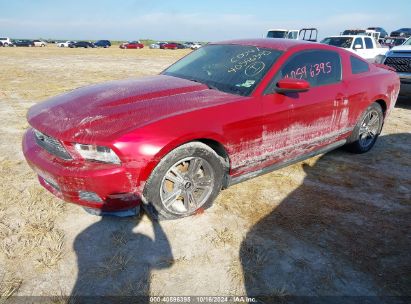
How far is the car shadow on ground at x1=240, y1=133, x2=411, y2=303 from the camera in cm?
242

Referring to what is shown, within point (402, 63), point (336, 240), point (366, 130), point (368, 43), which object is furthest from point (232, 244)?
point (368, 43)

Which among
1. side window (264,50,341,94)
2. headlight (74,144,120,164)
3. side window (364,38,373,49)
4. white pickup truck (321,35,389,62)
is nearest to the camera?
headlight (74,144,120,164)

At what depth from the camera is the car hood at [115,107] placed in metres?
2.62

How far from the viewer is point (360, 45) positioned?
13547 millimetres

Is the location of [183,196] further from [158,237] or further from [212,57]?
[212,57]

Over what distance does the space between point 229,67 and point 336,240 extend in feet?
7.02

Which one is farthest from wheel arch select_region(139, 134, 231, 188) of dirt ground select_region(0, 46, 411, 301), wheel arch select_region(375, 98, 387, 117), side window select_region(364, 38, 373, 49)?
side window select_region(364, 38, 373, 49)

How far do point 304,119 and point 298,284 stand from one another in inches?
75.4

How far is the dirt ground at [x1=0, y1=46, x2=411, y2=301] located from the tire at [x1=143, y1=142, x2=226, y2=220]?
0.48 feet

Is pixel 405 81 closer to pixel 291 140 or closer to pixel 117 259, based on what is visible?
pixel 291 140

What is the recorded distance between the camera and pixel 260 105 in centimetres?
324

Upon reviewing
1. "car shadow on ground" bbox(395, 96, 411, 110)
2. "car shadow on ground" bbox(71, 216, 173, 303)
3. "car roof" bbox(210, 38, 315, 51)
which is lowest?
"car shadow on ground" bbox(395, 96, 411, 110)

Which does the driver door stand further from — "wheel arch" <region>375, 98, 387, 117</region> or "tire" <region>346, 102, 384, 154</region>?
"wheel arch" <region>375, 98, 387, 117</region>

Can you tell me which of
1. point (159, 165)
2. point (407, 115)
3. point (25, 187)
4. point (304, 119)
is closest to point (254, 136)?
point (304, 119)
